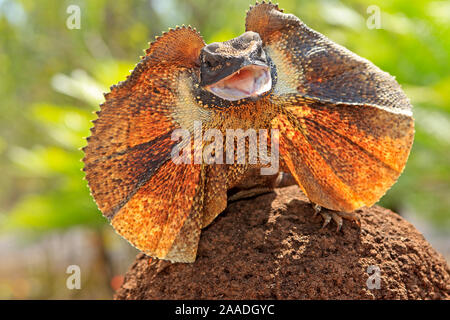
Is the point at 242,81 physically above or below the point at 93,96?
below

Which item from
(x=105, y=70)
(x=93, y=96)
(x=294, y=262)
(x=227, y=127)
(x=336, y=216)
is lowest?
(x=294, y=262)

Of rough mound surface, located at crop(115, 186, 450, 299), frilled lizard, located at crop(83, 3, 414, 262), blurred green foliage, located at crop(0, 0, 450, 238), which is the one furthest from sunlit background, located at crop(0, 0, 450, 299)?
rough mound surface, located at crop(115, 186, 450, 299)

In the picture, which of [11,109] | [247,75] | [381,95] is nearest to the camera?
[247,75]

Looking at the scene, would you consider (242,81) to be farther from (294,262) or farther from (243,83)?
(294,262)

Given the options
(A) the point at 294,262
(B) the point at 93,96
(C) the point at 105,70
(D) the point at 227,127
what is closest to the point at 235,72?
(D) the point at 227,127

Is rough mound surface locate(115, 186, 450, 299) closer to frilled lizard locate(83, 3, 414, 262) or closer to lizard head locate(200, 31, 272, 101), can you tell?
frilled lizard locate(83, 3, 414, 262)

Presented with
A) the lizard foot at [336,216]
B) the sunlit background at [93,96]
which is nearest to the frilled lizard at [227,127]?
the lizard foot at [336,216]

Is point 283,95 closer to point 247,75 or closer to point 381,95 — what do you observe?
point 247,75
